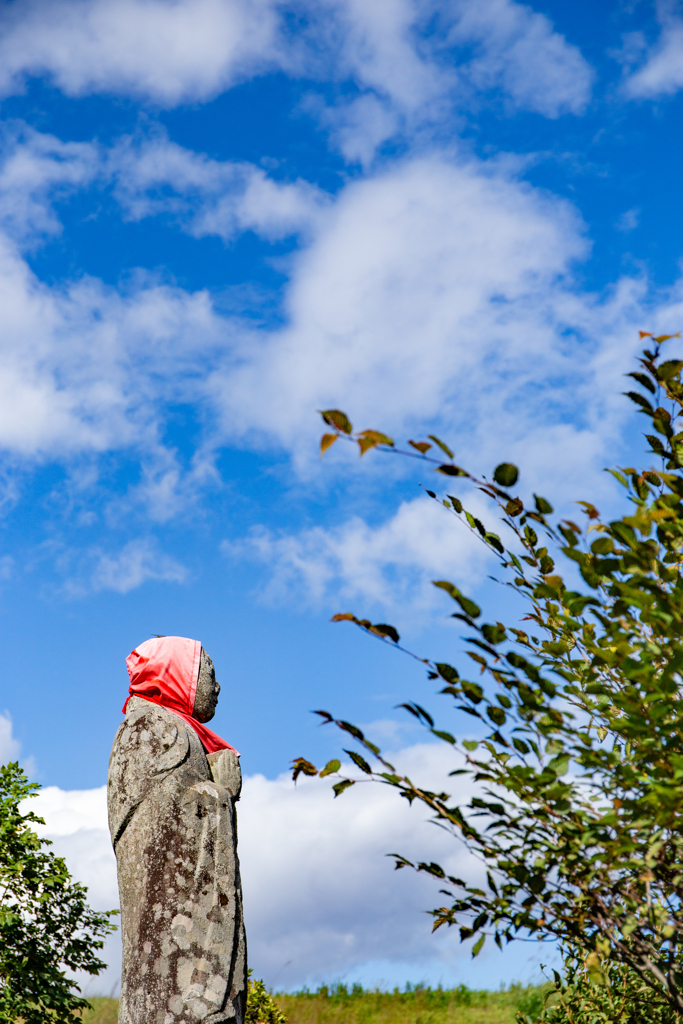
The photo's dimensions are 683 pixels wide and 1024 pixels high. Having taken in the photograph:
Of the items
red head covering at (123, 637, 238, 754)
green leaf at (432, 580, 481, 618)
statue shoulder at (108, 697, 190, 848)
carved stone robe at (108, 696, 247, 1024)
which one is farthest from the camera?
red head covering at (123, 637, 238, 754)

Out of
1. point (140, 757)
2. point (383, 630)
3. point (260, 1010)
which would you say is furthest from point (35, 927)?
point (383, 630)

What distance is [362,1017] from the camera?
1136cm

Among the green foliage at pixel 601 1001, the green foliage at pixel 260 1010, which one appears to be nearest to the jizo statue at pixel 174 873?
the green foliage at pixel 601 1001

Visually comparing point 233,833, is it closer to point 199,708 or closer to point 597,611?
point 199,708

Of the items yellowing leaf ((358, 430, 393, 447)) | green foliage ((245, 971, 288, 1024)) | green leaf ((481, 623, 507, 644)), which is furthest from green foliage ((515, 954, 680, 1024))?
yellowing leaf ((358, 430, 393, 447))

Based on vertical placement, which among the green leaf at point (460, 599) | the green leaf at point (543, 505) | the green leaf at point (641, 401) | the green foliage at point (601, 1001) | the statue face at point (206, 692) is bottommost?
the green foliage at point (601, 1001)

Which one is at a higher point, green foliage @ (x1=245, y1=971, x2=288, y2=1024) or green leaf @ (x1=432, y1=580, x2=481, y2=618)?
green leaf @ (x1=432, y1=580, x2=481, y2=618)

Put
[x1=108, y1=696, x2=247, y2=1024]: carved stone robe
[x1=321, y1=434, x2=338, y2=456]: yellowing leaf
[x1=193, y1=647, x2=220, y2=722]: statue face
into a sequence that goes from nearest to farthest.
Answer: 1. [x1=321, y1=434, x2=338, y2=456]: yellowing leaf
2. [x1=108, y1=696, x2=247, y2=1024]: carved stone robe
3. [x1=193, y1=647, x2=220, y2=722]: statue face

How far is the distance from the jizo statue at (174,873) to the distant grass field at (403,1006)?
23.4 ft

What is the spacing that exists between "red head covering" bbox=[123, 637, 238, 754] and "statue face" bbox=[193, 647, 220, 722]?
0.15 feet

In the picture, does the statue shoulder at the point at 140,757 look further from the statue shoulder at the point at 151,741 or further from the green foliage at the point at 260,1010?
the green foliage at the point at 260,1010

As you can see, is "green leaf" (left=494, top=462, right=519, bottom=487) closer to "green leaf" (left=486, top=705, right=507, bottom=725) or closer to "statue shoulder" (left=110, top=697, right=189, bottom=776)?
"green leaf" (left=486, top=705, right=507, bottom=725)

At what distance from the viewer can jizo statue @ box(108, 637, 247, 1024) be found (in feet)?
16.4

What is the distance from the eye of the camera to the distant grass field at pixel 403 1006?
11172 millimetres
